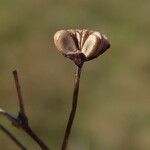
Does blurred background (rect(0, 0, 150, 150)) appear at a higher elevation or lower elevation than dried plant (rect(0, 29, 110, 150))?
lower

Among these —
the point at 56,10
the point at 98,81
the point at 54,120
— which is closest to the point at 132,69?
the point at 98,81

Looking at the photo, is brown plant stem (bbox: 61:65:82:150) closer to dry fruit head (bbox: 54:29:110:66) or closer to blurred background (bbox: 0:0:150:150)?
dry fruit head (bbox: 54:29:110:66)

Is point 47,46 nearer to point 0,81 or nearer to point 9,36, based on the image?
point 9,36

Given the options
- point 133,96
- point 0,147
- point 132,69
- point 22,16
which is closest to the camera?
point 0,147

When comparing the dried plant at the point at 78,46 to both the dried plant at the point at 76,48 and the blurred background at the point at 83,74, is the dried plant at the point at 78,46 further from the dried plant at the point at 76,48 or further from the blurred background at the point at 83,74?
the blurred background at the point at 83,74

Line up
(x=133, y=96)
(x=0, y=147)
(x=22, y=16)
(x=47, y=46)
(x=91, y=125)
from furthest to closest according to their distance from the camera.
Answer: (x=22, y=16) < (x=47, y=46) < (x=133, y=96) < (x=91, y=125) < (x=0, y=147)

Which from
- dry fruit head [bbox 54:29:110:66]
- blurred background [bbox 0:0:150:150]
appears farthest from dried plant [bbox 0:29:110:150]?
blurred background [bbox 0:0:150:150]

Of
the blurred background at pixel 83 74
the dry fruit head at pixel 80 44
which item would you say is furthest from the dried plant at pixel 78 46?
the blurred background at pixel 83 74
